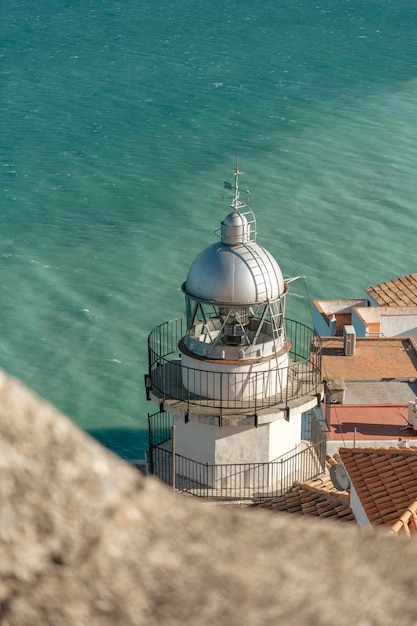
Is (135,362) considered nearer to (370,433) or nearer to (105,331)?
(105,331)

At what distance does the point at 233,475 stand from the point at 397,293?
1739 centimetres

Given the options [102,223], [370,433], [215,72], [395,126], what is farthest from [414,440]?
[215,72]

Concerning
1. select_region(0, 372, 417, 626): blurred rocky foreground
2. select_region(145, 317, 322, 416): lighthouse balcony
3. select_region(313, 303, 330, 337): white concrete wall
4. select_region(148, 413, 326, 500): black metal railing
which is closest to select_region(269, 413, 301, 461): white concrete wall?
select_region(148, 413, 326, 500): black metal railing

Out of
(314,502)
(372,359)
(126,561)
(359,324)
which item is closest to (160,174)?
(359,324)

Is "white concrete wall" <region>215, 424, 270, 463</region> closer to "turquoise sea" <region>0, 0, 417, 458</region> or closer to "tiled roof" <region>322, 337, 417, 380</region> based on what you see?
"tiled roof" <region>322, 337, 417, 380</region>

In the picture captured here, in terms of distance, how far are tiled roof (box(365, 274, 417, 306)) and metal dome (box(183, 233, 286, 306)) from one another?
16.4 m

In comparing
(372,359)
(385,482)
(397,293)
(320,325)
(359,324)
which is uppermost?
(385,482)

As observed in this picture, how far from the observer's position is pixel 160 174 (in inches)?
2837

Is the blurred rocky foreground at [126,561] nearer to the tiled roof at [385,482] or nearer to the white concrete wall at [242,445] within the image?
the tiled roof at [385,482]

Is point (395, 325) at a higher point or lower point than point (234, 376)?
lower

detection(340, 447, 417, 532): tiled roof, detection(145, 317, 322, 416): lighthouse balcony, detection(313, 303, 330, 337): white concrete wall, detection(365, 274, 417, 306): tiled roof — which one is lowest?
detection(313, 303, 330, 337): white concrete wall

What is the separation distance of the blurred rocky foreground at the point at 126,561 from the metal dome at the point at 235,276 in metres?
19.1

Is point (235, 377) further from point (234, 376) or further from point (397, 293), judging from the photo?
point (397, 293)

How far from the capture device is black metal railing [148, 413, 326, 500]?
22797mm
